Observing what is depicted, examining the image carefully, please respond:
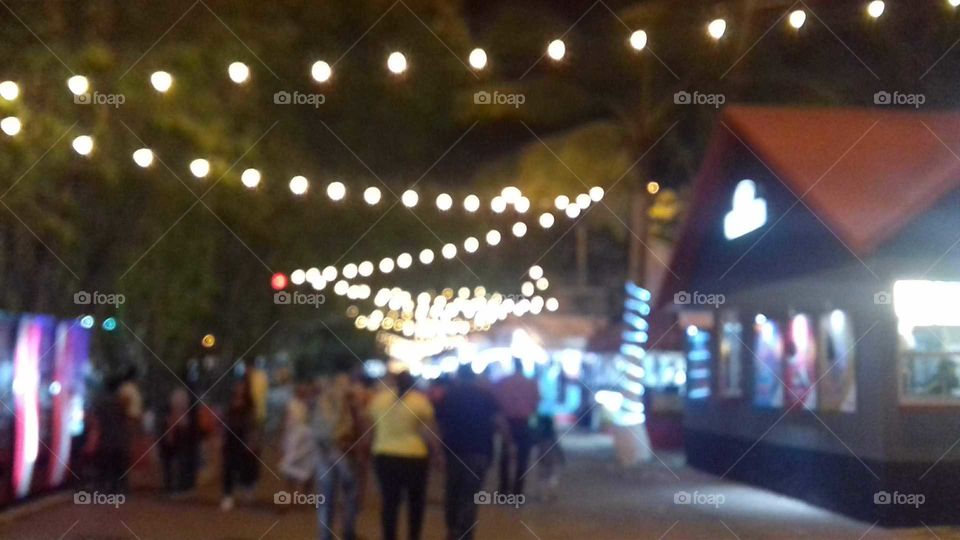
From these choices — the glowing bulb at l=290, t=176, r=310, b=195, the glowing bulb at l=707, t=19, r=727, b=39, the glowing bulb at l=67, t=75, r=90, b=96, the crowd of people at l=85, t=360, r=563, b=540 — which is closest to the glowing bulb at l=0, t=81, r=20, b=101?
the glowing bulb at l=67, t=75, r=90, b=96

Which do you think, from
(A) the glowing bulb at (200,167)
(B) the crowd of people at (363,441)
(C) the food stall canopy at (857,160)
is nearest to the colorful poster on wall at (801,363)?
(C) the food stall canopy at (857,160)

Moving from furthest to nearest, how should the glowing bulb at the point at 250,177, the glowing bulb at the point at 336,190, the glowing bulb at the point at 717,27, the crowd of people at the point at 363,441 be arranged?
the glowing bulb at the point at 336,190 → the glowing bulb at the point at 250,177 → the glowing bulb at the point at 717,27 → the crowd of people at the point at 363,441

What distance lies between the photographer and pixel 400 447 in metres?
10.6

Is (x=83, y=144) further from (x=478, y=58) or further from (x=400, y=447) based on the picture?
(x=400, y=447)

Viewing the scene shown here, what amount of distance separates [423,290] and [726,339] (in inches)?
877

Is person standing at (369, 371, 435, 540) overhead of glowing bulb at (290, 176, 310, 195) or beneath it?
beneath

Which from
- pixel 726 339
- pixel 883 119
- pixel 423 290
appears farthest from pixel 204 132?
pixel 423 290

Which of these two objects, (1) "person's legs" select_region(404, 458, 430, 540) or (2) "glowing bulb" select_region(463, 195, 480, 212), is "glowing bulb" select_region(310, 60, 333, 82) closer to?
(1) "person's legs" select_region(404, 458, 430, 540)

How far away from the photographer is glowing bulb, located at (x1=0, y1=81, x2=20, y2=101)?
10.9 m

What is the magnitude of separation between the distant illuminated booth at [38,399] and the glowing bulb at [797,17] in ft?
29.0

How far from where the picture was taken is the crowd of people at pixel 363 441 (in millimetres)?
10719

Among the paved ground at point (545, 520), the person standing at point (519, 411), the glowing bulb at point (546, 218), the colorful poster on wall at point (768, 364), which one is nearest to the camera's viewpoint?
the paved ground at point (545, 520)

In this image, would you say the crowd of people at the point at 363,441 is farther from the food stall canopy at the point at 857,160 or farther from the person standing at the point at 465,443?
the food stall canopy at the point at 857,160

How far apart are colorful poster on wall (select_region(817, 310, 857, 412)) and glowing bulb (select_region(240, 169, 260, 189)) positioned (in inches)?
286
